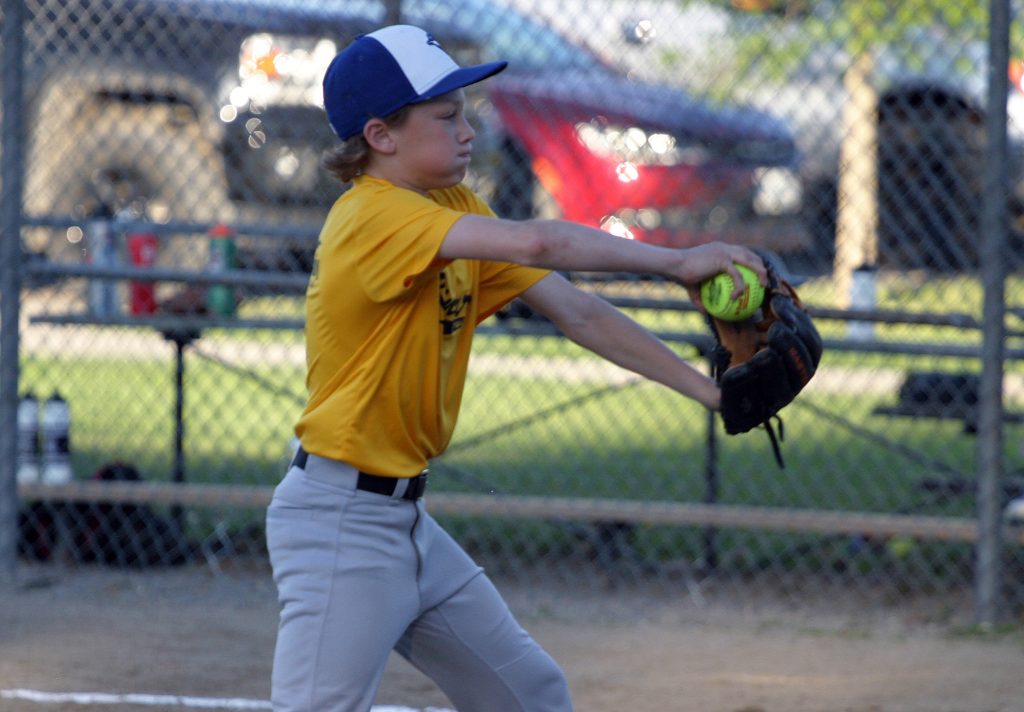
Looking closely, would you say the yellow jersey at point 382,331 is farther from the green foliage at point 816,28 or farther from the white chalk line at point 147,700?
the green foliage at point 816,28

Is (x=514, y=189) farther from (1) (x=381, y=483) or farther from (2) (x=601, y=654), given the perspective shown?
(1) (x=381, y=483)

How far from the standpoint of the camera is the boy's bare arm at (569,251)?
266cm

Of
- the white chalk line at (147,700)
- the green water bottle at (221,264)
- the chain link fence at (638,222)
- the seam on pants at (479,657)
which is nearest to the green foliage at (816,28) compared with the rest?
the chain link fence at (638,222)

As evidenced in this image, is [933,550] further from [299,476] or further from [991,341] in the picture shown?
[299,476]

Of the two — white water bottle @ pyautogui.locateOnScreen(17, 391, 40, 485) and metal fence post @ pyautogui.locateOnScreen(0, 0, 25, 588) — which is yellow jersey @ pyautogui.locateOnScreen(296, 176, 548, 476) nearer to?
metal fence post @ pyautogui.locateOnScreen(0, 0, 25, 588)

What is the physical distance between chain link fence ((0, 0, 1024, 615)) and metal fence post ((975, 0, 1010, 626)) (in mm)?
12

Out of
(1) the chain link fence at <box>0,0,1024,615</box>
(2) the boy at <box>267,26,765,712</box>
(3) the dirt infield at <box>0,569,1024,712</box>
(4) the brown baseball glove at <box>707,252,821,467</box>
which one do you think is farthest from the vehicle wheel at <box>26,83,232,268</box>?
(4) the brown baseball glove at <box>707,252,821,467</box>

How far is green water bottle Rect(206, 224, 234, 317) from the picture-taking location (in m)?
5.97

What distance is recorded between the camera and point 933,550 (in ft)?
20.4

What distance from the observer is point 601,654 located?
5.05 meters

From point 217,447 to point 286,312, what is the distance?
956 millimetres

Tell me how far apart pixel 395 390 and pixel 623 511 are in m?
2.77

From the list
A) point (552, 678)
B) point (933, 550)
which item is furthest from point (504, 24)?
point (552, 678)

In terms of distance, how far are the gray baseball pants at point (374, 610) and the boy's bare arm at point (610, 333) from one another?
0.55 meters
